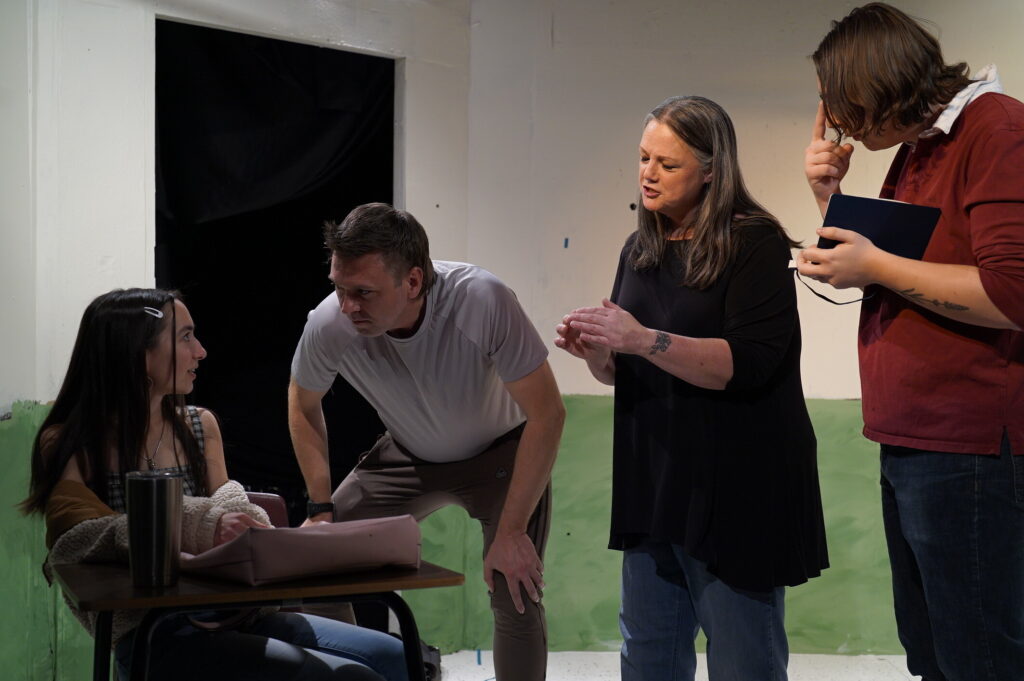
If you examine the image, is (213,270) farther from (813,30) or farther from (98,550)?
(813,30)

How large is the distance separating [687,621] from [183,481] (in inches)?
42.2

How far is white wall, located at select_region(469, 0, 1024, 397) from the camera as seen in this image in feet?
12.7

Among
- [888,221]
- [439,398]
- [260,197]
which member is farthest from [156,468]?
[260,197]

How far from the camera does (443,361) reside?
2596 millimetres

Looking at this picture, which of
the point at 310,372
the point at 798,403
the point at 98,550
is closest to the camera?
the point at 98,550

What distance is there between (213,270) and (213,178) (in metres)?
0.34

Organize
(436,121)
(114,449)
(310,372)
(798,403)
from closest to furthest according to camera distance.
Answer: (798,403) < (114,449) < (310,372) < (436,121)

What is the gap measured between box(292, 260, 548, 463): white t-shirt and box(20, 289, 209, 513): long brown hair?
47 cm

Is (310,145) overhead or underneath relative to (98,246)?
overhead

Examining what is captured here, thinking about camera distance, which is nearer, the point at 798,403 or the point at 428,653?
the point at 798,403

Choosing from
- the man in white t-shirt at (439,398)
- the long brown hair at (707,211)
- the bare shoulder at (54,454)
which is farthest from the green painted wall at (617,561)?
the bare shoulder at (54,454)

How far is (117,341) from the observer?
216 centimetres

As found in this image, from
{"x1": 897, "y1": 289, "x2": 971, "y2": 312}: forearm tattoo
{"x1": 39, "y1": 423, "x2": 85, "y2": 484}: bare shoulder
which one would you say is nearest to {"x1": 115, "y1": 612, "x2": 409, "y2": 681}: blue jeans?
{"x1": 39, "y1": 423, "x2": 85, "y2": 484}: bare shoulder

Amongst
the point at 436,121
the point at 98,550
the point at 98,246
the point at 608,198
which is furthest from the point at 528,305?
the point at 98,550
